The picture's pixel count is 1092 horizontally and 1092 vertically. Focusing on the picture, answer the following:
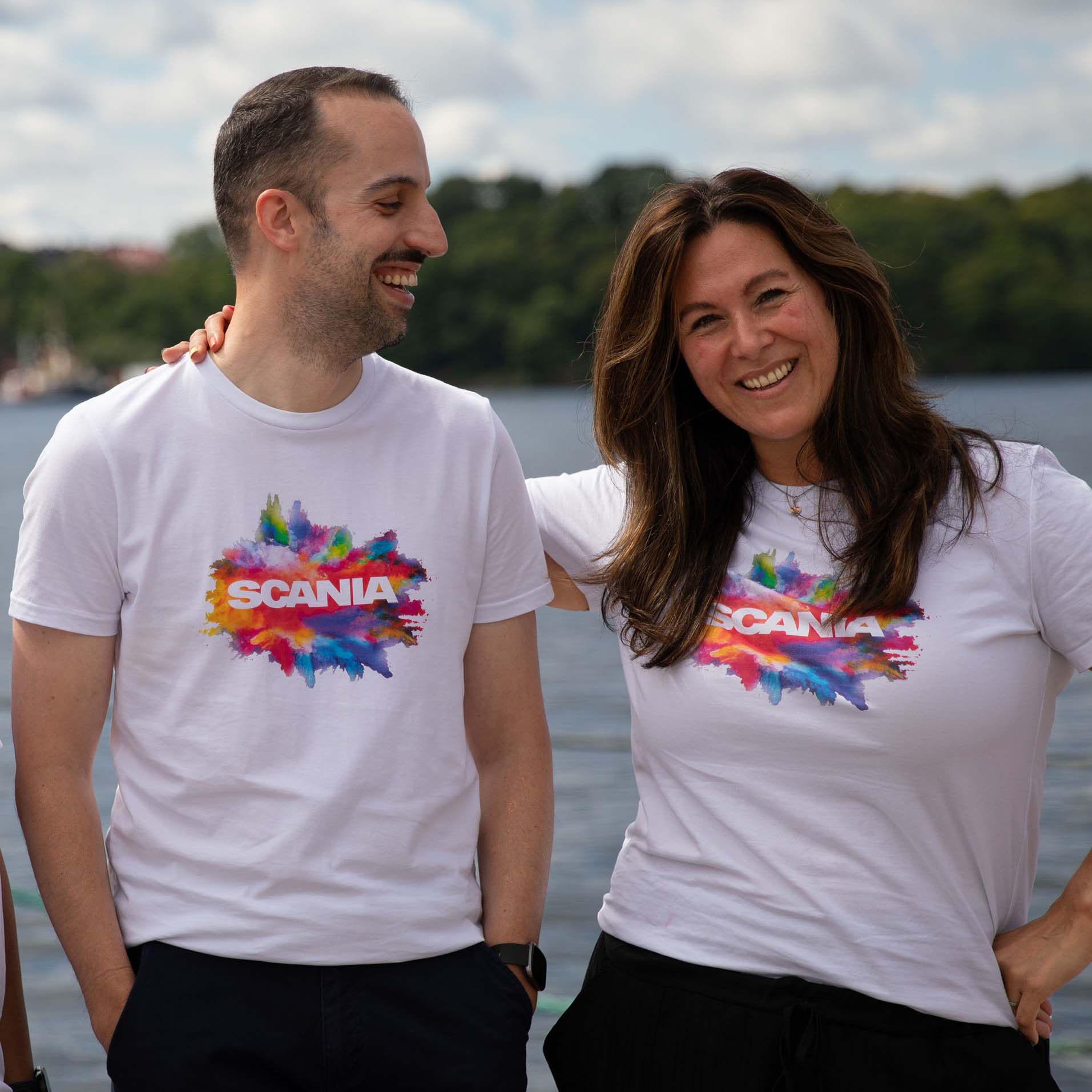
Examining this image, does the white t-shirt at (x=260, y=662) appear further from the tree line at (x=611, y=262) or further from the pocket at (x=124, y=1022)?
the tree line at (x=611, y=262)

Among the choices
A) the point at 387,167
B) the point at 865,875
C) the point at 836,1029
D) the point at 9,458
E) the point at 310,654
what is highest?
the point at 387,167

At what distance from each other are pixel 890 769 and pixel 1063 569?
42cm

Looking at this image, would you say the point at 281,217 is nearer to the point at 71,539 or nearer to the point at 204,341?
the point at 204,341

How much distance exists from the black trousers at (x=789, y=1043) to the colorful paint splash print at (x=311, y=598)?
0.71 m

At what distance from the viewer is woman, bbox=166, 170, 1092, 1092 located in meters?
2.40

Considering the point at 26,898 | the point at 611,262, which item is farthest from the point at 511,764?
the point at 611,262

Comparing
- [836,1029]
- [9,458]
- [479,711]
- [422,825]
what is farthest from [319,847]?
[9,458]

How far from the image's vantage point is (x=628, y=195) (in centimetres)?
8088

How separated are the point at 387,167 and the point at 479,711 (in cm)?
97

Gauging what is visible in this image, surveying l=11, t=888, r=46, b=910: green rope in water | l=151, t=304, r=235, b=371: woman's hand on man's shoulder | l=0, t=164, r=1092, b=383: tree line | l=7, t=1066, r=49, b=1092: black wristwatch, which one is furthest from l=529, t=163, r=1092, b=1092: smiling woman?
l=0, t=164, r=1092, b=383: tree line

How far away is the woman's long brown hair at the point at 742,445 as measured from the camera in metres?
2.54

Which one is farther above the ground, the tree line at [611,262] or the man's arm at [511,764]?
the tree line at [611,262]

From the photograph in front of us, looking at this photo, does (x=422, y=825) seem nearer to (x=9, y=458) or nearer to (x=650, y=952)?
(x=650, y=952)

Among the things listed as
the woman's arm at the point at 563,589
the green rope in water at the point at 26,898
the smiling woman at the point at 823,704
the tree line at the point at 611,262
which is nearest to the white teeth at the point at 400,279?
the smiling woman at the point at 823,704
